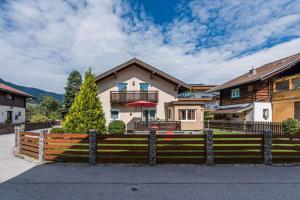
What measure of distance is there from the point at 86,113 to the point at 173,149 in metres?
7.33

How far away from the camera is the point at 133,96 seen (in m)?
20.9

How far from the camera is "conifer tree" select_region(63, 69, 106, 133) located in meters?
12.2

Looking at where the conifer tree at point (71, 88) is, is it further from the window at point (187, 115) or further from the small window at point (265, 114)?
the small window at point (265, 114)

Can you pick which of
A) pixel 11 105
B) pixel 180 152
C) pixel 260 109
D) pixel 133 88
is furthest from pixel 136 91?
pixel 11 105

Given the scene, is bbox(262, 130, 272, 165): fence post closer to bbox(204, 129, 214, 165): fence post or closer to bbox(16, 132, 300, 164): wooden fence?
bbox(16, 132, 300, 164): wooden fence

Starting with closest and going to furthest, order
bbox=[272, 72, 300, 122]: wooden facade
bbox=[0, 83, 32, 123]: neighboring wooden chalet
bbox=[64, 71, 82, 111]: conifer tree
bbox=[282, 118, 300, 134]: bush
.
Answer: bbox=[282, 118, 300, 134]: bush → bbox=[272, 72, 300, 122]: wooden facade → bbox=[0, 83, 32, 123]: neighboring wooden chalet → bbox=[64, 71, 82, 111]: conifer tree

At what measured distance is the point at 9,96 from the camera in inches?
1013

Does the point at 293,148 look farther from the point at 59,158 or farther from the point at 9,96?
the point at 9,96

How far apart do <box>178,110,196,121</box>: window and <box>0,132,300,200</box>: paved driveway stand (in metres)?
12.5

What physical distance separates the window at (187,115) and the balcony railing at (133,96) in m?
3.33

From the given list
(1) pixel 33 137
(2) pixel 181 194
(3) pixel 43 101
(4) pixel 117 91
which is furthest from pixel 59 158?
(3) pixel 43 101

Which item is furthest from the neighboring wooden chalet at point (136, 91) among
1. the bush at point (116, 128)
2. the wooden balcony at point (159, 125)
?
the bush at point (116, 128)

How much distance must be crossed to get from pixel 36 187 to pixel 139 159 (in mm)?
3419

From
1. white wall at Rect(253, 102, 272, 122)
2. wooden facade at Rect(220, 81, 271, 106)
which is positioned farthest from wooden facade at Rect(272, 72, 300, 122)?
wooden facade at Rect(220, 81, 271, 106)
